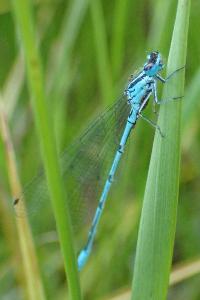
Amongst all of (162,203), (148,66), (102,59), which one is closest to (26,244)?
(148,66)

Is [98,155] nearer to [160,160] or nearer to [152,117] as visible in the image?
[152,117]

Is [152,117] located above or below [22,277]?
above

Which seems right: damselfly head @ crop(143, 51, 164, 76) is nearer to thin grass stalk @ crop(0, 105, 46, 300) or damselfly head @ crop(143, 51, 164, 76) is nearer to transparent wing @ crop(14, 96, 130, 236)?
transparent wing @ crop(14, 96, 130, 236)

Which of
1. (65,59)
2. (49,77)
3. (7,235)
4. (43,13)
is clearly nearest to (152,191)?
(7,235)

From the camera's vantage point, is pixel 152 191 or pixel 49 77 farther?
pixel 49 77

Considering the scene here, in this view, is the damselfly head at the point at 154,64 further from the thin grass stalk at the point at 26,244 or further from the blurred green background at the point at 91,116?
the thin grass stalk at the point at 26,244
